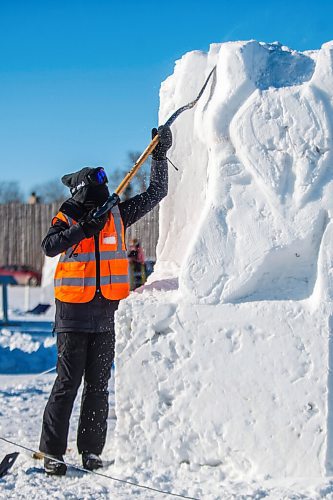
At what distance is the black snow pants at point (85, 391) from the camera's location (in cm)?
381

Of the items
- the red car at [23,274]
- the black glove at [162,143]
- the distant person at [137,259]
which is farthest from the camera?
the red car at [23,274]

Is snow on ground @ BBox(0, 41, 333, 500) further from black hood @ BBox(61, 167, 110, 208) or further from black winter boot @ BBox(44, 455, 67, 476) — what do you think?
black hood @ BBox(61, 167, 110, 208)

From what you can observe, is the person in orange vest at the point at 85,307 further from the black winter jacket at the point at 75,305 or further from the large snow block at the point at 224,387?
the large snow block at the point at 224,387

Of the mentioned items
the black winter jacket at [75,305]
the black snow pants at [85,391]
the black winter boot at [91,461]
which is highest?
the black winter jacket at [75,305]

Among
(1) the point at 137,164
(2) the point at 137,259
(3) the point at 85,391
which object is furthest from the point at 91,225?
(2) the point at 137,259

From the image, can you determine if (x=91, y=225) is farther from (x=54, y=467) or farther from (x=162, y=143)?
(x=54, y=467)

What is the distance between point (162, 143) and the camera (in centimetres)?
409

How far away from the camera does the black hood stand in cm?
391

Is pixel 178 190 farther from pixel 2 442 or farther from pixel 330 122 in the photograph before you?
pixel 2 442

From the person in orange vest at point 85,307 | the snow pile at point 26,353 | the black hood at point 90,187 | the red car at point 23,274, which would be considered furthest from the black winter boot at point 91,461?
the red car at point 23,274

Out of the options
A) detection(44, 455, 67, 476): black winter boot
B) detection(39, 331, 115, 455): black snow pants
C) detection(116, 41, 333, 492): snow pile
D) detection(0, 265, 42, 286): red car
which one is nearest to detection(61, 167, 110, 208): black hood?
detection(116, 41, 333, 492): snow pile

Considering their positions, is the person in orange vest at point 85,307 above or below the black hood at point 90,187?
below

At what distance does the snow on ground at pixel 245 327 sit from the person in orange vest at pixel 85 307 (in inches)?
8.9

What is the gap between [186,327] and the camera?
355 cm
